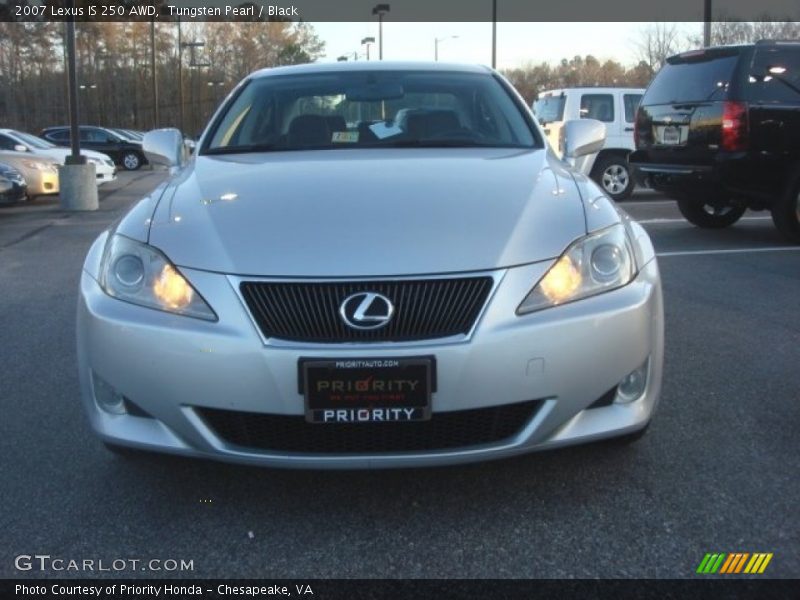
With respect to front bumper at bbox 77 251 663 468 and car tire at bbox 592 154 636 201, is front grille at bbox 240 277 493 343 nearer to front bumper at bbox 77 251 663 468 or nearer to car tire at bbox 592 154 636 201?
front bumper at bbox 77 251 663 468

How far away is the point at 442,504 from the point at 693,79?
7087 mm

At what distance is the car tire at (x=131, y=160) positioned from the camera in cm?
2906

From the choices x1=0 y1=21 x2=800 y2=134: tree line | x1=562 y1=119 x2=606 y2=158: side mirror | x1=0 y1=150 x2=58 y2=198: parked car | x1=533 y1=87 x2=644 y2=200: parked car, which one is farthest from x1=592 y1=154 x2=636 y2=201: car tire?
x1=0 y1=21 x2=800 y2=134: tree line

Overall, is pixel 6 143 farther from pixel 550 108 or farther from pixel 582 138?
pixel 582 138

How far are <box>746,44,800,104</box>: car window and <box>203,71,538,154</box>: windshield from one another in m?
4.70

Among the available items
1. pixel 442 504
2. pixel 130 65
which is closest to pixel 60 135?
pixel 442 504

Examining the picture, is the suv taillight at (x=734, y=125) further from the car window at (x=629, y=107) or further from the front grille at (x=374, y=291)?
the front grille at (x=374, y=291)

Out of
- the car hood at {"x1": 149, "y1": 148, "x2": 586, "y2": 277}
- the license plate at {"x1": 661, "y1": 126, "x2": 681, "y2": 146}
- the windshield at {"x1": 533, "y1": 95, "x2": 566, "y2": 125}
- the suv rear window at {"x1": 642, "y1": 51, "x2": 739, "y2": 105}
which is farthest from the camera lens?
the windshield at {"x1": 533, "y1": 95, "x2": 566, "y2": 125}

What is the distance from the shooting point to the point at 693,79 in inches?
349

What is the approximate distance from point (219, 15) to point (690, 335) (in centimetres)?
4813

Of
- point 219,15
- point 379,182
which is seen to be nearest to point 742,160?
point 379,182

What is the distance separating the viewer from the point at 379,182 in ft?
10.7

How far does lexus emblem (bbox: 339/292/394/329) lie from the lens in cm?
264

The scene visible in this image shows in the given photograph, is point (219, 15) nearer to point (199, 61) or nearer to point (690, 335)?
point (199, 61)
